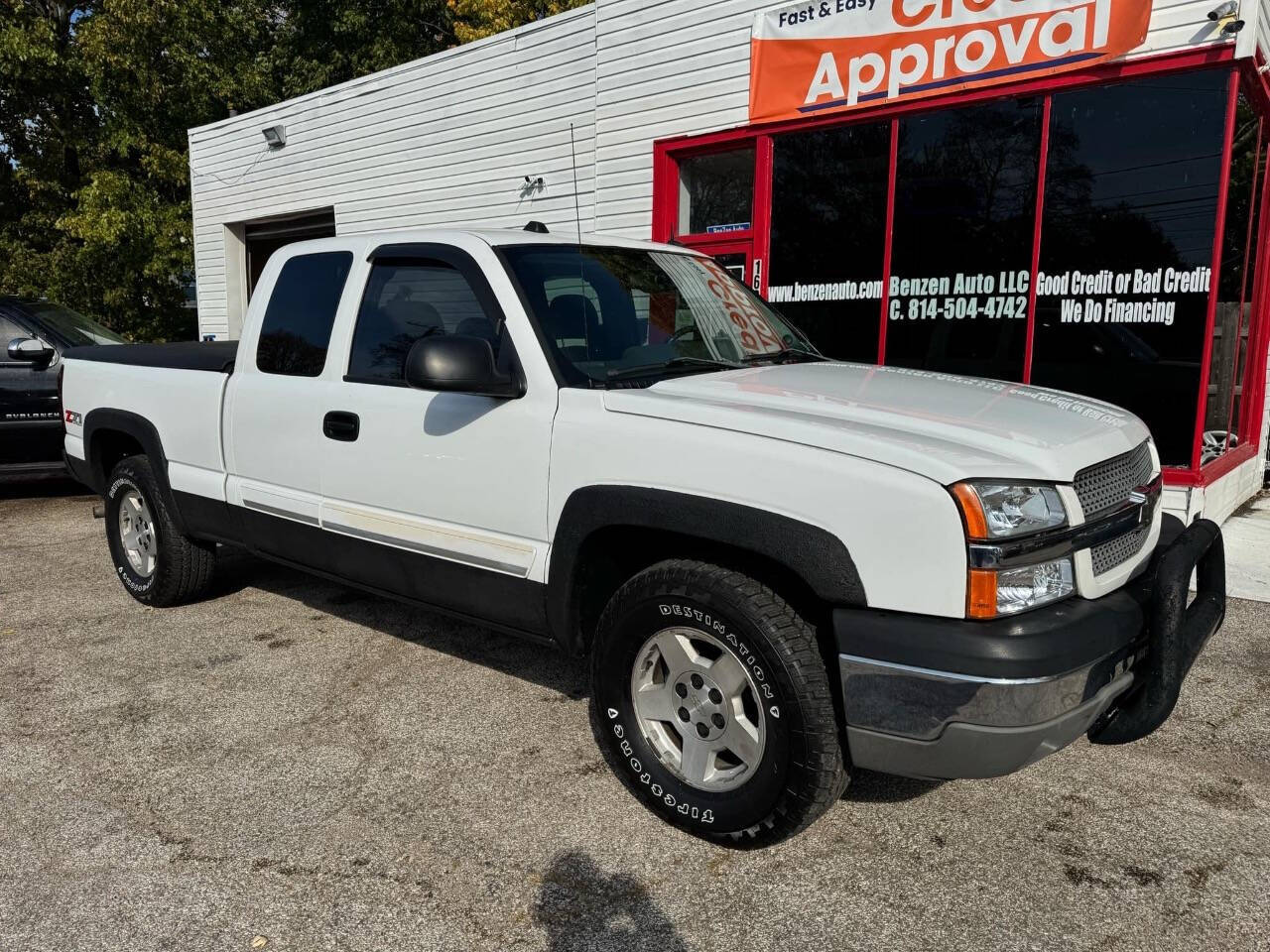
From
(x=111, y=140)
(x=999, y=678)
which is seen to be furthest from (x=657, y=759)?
(x=111, y=140)

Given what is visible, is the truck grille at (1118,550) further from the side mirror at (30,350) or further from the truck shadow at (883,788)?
the side mirror at (30,350)

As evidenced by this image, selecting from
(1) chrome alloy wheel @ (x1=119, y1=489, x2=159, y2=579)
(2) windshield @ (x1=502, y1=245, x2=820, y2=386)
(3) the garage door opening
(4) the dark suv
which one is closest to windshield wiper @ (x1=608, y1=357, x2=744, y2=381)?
(2) windshield @ (x1=502, y1=245, x2=820, y2=386)

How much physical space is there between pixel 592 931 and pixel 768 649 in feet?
2.89

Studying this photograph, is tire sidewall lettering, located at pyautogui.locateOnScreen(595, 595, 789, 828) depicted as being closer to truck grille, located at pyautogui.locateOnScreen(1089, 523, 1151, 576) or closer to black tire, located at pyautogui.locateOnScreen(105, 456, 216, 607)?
truck grille, located at pyautogui.locateOnScreen(1089, 523, 1151, 576)

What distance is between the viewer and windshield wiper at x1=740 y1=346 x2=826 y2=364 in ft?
12.4

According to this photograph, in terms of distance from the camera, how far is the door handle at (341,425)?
3.79 m

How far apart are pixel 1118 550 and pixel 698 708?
132 cm

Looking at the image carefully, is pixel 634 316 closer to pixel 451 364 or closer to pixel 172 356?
pixel 451 364

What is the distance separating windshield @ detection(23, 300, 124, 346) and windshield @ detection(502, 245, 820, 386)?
A: 671 cm

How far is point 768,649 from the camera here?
2611 millimetres

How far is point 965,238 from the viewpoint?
770cm

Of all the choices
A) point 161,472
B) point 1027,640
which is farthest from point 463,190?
point 1027,640

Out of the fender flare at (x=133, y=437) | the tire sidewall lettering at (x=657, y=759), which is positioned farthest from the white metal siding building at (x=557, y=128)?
the tire sidewall lettering at (x=657, y=759)

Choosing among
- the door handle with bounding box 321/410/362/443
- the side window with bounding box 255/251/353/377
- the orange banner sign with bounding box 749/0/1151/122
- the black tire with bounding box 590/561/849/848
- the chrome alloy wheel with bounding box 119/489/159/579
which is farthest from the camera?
the orange banner sign with bounding box 749/0/1151/122
